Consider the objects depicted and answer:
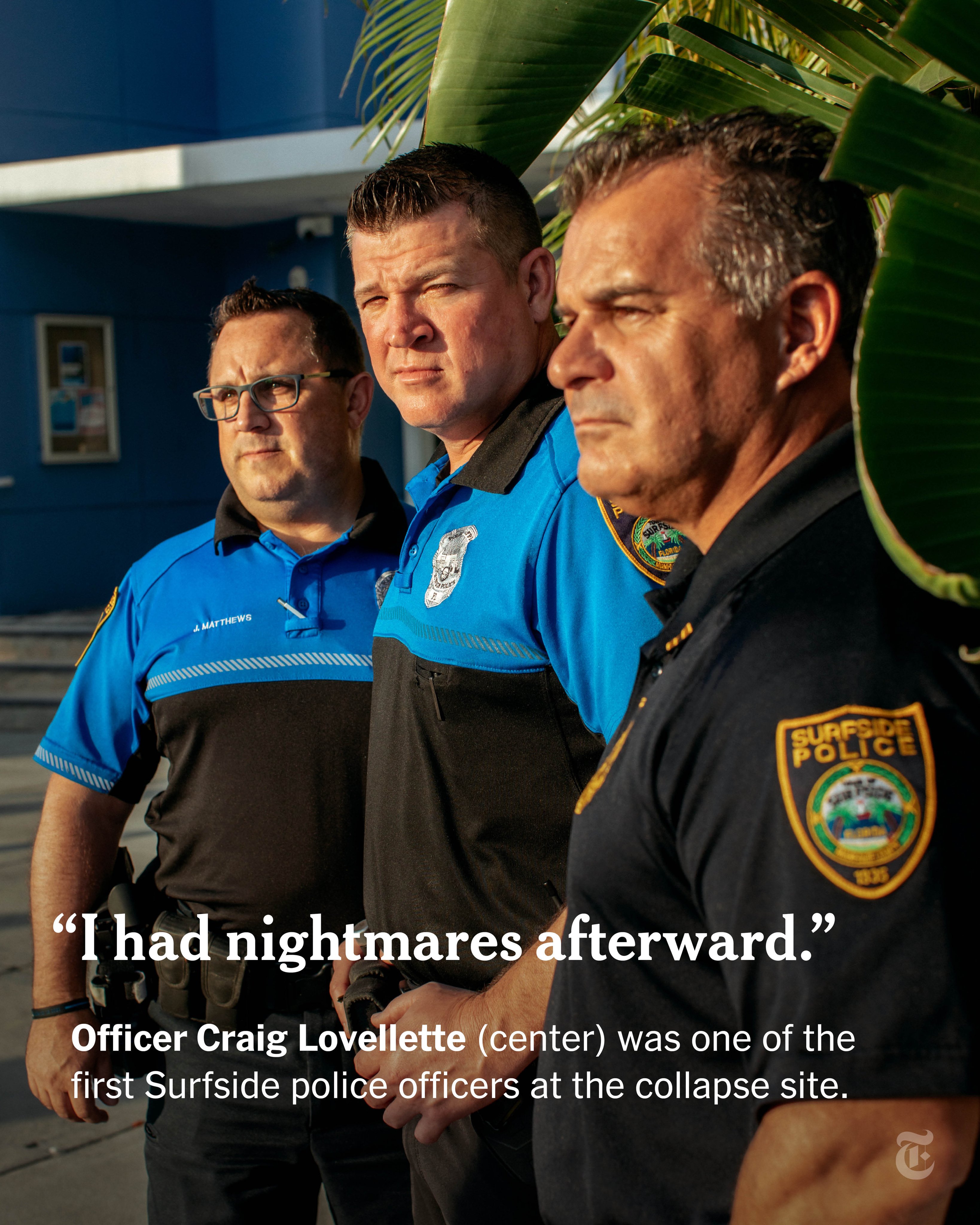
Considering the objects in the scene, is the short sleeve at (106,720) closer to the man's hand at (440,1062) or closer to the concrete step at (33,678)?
the man's hand at (440,1062)

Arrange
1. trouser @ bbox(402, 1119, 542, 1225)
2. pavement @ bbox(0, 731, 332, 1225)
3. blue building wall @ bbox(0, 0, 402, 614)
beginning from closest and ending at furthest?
1. trouser @ bbox(402, 1119, 542, 1225)
2. pavement @ bbox(0, 731, 332, 1225)
3. blue building wall @ bbox(0, 0, 402, 614)

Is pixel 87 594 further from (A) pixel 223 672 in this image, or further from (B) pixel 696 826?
(B) pixel 696 826

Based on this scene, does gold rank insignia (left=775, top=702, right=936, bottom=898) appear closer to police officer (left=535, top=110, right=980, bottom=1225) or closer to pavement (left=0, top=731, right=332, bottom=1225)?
police officer (left=535, top=110, right=980, bottom=1225)

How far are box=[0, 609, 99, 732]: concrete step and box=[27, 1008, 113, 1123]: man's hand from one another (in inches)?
256

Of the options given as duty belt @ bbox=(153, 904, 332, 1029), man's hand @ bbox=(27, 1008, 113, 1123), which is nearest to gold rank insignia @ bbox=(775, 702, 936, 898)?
duty belt @ bbox=(153, 904, 332, 1029)

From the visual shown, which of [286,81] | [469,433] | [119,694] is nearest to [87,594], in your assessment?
[286,81]

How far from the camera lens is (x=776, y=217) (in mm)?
1097

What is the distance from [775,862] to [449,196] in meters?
1.25

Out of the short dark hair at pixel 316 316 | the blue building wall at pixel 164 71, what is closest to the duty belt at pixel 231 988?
the short dark hair at pixel 316 316

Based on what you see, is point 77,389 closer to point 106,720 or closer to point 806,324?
point 106,720

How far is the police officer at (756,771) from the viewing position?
0.89 meters

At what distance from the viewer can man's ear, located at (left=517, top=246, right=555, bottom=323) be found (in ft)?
6.17

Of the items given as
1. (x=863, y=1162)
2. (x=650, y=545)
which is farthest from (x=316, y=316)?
(x=863, y=1162)

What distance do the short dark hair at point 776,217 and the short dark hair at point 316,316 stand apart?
4.59 feet
